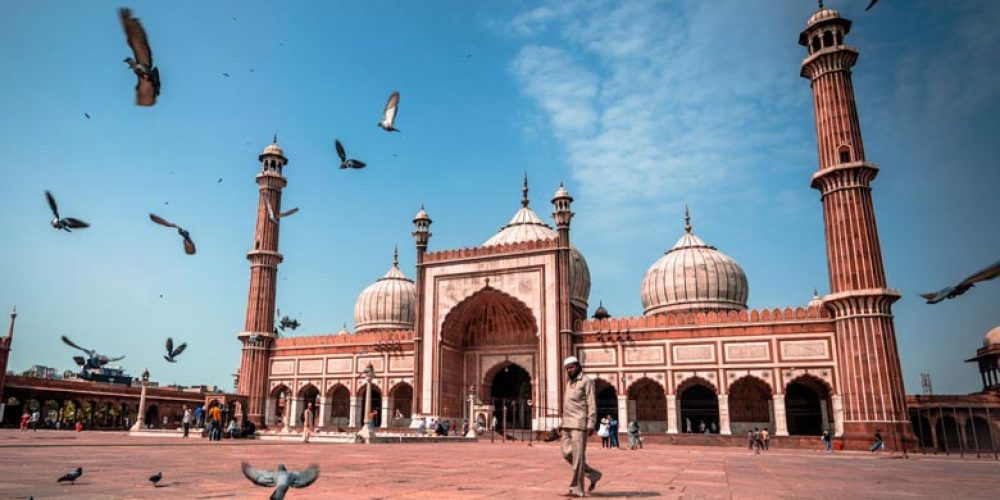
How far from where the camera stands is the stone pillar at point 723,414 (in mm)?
26859

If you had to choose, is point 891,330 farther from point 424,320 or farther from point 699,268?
point 424,320

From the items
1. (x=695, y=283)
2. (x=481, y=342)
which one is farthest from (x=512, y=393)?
(x=695, y=283)

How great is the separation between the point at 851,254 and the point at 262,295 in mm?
29948

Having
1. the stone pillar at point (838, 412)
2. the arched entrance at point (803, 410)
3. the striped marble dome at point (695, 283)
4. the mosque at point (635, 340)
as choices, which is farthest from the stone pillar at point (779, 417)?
the striped marble dome at point (695, 283)

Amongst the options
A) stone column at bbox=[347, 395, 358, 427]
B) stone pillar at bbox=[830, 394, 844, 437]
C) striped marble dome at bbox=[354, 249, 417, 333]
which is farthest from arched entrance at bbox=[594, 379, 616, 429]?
striped marble dome at bbox=[354, 249, 417, 333]

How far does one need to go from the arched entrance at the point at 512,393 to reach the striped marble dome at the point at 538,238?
5.04 m

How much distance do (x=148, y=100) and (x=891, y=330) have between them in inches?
1004

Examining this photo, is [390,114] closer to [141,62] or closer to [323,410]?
[141,62]

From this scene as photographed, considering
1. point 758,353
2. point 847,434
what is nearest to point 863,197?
point 758,353

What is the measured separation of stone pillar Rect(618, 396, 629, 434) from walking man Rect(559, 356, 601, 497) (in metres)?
23.6

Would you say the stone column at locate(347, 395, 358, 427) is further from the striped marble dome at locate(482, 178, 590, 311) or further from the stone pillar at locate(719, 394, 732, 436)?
the stone pillar at locate(719, 394, 732, 436)

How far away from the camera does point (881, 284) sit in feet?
81.6

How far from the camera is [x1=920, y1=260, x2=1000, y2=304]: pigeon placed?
450 cm

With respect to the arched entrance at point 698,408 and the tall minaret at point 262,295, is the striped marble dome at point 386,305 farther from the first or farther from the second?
the arched entrance at point 698,408
